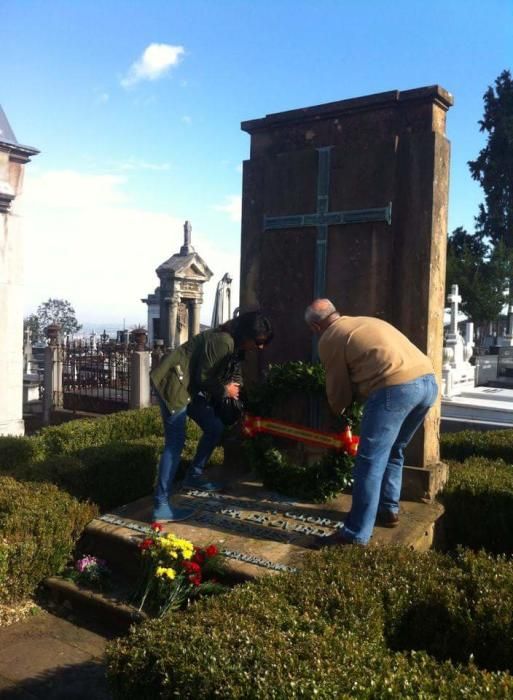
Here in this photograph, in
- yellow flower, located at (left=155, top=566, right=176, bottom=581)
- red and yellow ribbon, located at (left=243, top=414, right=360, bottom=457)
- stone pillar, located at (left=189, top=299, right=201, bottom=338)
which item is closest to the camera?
yellow flower, located at (left=155, top=566, right=176, bottom=581)

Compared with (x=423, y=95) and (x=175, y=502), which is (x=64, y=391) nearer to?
(x=175, y=502)

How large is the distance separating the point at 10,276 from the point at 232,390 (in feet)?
17.7

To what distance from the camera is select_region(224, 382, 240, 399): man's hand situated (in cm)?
488

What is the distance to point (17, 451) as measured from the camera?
22.8 feet

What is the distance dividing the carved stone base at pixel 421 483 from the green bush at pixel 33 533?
2.47 m

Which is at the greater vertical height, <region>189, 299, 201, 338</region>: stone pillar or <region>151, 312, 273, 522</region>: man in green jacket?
<region>189, 299, 201, 338</region>: stone pillar

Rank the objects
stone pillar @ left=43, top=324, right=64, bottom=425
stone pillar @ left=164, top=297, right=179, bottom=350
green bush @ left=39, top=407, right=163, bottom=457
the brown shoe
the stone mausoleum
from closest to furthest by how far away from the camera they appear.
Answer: the brown shoe → green bush @ left=39, top=407, right=163, bottom=457 → stone pillar @ left=43, top=324, right=64, bottom=425 → stone pillar @ left=164, top=297, right=179, bottom=350 → the stone mausoleum

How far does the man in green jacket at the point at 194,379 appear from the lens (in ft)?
15.3

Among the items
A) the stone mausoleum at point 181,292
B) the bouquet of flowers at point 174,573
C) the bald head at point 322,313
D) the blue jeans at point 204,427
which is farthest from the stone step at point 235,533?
the stone mausoleum at point 181,292

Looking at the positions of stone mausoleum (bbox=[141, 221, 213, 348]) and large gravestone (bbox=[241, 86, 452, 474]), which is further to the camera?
stone mausoleum (bbox=[141, 221, 213, 348])

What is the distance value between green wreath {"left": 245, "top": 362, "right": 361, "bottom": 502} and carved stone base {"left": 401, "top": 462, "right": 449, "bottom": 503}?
0.48m

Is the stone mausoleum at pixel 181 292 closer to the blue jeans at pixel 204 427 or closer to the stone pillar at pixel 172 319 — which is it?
the stone pillar at pixel 172 319

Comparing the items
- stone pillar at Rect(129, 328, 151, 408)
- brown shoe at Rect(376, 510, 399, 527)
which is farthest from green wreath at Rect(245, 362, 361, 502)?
stone pillar at Rect(129, 328, 151, 408)

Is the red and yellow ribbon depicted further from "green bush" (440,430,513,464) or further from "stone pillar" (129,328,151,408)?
"stone pillar" (129,328,151,408)
